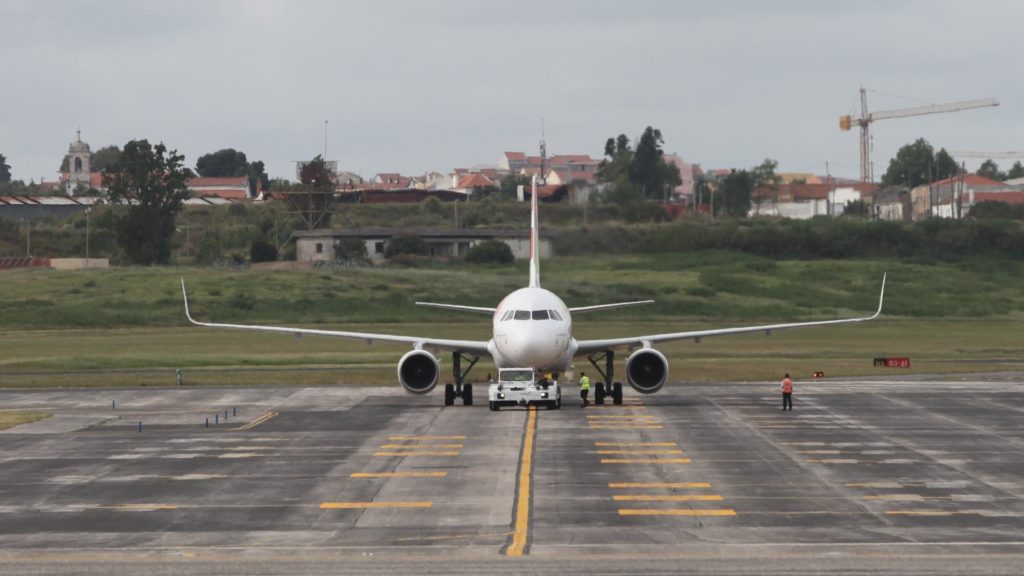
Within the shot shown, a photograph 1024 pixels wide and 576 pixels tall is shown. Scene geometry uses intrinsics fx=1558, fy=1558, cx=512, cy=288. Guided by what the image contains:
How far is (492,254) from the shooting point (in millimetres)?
117875

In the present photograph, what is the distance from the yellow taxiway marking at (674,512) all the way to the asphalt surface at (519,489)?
0.10m

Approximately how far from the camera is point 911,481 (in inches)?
1428

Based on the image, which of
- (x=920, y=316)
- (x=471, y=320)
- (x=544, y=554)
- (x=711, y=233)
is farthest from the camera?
(x=711, y=233)

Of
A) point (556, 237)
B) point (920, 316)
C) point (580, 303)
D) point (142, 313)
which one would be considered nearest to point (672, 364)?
point (556, 237)

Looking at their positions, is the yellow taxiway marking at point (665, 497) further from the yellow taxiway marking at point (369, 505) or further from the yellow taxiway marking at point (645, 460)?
the yellow taxiway marking at point (645, 460)

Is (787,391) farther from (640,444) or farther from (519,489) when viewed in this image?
(519,489)

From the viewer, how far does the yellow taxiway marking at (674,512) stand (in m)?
31.2

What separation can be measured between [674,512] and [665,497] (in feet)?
7.33

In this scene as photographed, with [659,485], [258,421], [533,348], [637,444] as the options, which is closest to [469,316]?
[533,348]

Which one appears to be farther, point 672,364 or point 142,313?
point 142,313

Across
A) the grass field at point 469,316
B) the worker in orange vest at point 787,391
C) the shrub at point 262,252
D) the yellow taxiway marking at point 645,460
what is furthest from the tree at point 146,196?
the yellow taxiway marking at point 645,460

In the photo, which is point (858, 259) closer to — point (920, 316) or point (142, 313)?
point (920, 316)

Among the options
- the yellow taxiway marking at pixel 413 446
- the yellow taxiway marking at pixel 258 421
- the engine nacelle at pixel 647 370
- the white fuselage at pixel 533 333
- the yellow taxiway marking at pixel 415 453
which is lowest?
the yellow taxiway marking at pixel 258 421

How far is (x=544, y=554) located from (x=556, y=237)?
187ft
